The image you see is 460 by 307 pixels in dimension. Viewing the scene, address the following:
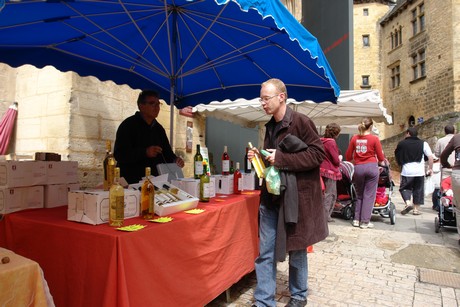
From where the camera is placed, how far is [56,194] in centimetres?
257

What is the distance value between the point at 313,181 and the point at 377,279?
183 centimetres

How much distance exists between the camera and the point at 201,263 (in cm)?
234

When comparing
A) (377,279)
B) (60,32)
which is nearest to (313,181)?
(377,279)

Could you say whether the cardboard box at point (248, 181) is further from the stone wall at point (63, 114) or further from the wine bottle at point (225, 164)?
the stone wall at point (63, 114)

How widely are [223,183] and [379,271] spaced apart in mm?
2180

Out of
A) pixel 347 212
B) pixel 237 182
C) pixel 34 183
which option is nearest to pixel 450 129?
pixel 347 212

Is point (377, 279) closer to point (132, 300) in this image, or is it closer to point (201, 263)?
point (201, 263)

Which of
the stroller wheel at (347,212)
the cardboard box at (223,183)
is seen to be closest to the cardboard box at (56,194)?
the cardboard box at (223,183)

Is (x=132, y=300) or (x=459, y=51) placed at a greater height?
(x=459, y=51)

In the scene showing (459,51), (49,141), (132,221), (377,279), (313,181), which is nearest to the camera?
(132,221)

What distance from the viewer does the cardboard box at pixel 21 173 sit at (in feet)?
7.43

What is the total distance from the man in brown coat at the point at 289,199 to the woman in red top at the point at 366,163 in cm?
361

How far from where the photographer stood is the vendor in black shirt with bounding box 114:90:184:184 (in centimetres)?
319

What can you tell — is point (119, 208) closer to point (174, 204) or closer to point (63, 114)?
point (174, 204)
